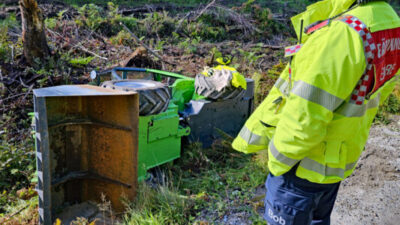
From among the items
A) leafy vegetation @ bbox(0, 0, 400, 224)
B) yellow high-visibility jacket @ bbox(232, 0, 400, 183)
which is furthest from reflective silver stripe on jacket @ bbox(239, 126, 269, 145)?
leafy vegetation @ bbox(0, 0, 400, 224)

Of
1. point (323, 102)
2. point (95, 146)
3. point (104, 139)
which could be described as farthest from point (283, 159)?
point (95, 146)

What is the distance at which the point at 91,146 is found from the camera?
149 inches

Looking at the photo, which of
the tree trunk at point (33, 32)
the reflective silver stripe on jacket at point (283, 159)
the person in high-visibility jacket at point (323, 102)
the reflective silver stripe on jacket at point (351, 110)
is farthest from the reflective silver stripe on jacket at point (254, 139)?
the tree trunk at point (33, 32)

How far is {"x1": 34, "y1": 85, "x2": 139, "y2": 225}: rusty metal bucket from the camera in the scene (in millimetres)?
3490

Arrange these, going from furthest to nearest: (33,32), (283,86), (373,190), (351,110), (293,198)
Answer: (33,32) < (373,190) < (283,86) < (293,198) < (351,110)

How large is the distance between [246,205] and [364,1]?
238cm

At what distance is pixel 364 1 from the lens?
1.99 meters

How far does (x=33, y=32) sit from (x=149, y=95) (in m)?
4.08

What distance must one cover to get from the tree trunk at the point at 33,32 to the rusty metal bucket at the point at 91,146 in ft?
12.1

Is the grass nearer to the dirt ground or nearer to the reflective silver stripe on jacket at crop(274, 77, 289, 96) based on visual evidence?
the dirt ground

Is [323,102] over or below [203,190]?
over

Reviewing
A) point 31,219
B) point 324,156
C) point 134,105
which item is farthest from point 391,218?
point 31,219

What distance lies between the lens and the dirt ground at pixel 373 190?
3695 millimetres

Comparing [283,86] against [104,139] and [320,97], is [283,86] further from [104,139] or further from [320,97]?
[104,139]
